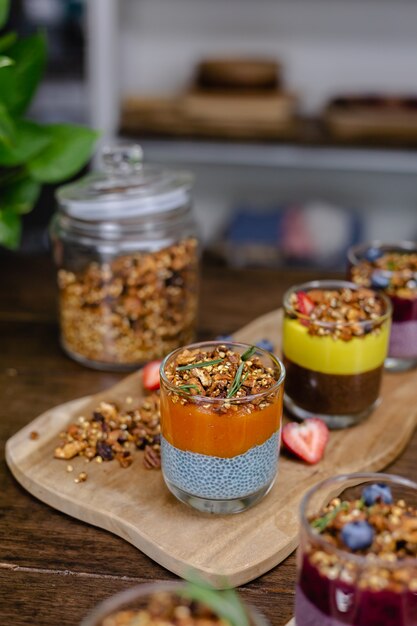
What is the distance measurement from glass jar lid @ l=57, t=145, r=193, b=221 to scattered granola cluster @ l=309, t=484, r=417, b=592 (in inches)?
29.1

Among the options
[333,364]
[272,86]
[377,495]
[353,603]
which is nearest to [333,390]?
[333,364]

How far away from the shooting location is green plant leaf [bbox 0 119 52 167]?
4.72 feet

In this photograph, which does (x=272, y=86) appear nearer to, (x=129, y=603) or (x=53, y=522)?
(x=53, y=522)

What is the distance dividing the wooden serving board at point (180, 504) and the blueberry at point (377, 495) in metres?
0.18

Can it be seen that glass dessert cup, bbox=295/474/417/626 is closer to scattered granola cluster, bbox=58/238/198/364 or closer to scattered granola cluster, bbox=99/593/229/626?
scattered granola cluster, bbox=99/593/229/626

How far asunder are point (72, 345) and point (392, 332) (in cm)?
57

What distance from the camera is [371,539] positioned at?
0.75 m

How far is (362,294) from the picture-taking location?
129 cm

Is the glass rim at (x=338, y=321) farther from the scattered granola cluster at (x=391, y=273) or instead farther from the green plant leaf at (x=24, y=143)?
the green plant leaf at (x=24, y=143)

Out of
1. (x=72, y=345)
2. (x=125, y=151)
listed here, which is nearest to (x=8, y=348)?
(x=72, y=345)

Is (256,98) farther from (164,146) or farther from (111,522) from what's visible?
(111,522)

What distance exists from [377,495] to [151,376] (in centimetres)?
56

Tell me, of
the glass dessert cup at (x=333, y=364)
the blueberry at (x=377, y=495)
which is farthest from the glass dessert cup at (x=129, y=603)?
the glass dessert cup at (x=333, y=364)

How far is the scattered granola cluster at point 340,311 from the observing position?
119 centimetres
